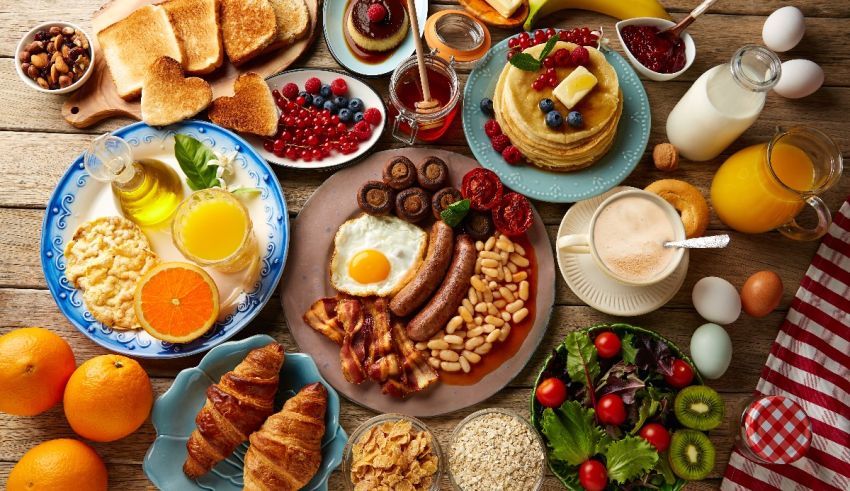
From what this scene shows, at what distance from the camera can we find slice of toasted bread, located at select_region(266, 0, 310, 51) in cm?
283

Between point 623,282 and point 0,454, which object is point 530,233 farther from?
point 0,454

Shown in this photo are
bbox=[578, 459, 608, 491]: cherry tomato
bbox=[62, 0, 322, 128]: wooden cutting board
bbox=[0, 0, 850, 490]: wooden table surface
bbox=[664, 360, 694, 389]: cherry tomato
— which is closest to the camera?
bbox=[578, 459, 608, 491]: cherry tomato

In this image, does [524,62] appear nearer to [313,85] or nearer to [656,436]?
[313,85]

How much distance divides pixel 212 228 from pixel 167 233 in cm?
30

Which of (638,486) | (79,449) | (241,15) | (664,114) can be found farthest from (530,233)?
(79,449)

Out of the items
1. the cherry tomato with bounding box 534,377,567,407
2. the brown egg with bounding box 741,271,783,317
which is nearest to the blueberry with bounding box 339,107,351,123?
the cherry tomato with bounding box 534,377,567,407

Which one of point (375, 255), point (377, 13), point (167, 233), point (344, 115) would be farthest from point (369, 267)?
point (377, 13)

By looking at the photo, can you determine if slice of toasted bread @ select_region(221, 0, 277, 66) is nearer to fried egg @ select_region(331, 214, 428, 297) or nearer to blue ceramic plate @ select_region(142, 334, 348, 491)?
fried egg @ select_region(331, 214, 428, 297)

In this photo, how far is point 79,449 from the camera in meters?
2.39

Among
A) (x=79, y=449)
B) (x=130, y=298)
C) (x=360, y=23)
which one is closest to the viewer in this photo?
Result: (x=79, y=449)

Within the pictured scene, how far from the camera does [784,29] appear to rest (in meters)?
2.79

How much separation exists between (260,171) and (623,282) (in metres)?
1.46

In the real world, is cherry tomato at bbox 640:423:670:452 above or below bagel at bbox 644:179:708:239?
below

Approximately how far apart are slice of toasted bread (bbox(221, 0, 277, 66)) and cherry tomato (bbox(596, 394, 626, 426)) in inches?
77.2
